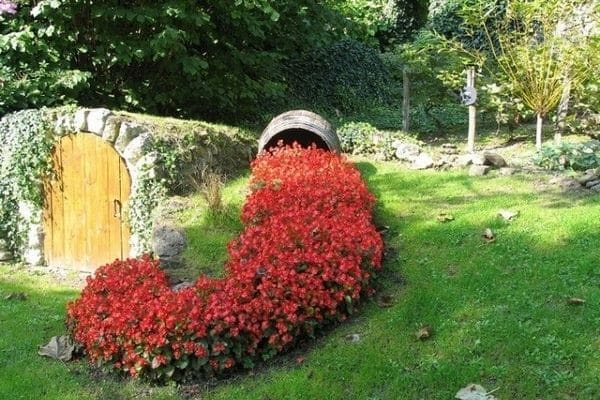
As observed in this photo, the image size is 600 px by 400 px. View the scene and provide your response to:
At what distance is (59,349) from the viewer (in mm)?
5488

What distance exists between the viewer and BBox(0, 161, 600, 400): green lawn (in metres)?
4.40

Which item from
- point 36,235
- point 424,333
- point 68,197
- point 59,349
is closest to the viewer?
point 424,333

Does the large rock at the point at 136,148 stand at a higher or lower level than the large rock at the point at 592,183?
higher

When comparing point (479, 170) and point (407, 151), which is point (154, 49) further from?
point (479, 170)

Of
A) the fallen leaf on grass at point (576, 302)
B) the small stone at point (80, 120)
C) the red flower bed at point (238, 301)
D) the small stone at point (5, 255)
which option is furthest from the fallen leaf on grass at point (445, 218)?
the small stone at point (5, 255)

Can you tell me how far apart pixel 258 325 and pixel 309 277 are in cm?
55

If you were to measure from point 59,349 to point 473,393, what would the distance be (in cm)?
333

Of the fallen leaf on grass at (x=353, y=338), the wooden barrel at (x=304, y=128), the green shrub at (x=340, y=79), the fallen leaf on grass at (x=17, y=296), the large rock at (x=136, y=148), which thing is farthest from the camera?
the green shrub at (x=340, y=79)

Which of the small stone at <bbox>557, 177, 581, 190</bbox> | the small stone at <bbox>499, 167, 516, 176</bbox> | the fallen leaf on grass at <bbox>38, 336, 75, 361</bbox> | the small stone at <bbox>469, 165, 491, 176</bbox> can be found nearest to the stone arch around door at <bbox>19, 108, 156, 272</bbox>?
the fallen leaf on grass at <bbox>38, 336, 75, 361</bbox>

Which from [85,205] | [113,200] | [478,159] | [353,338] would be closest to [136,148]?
[113,200]

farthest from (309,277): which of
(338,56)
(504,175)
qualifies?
(338,56)

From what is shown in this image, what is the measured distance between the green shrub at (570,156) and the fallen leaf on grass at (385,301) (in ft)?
12.1

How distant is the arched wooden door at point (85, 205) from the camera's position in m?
7.40

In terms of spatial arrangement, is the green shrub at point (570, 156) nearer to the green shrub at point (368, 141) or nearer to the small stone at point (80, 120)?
the green shrub at point (368, 141)
